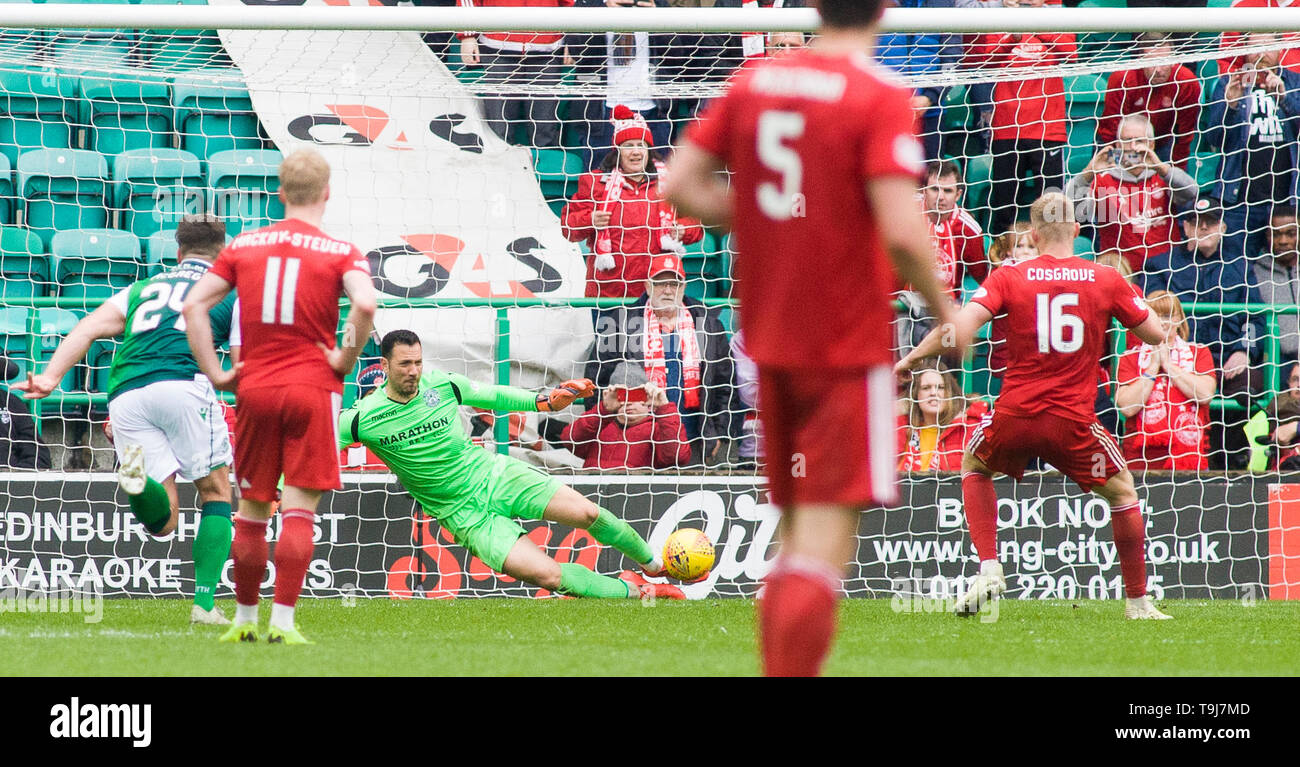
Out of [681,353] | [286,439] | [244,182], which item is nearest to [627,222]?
[681,353]

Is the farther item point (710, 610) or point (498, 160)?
point (498, 160)

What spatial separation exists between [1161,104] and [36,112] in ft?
26.8

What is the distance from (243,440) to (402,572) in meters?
3.64

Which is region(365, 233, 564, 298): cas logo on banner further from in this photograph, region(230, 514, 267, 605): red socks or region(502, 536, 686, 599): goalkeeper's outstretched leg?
region(230, 514, 267, 605): red socks

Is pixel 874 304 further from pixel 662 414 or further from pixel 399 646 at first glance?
pixel 662 414

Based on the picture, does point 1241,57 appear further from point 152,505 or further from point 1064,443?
point 152,505

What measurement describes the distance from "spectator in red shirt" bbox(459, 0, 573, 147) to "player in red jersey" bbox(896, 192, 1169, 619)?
372 cm

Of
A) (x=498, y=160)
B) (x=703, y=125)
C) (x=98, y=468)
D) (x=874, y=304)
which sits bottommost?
(x=98, y=468)

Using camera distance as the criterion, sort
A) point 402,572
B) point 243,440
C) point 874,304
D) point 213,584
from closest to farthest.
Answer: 1. point 874,304
2. point 243,440
3. point 213,584
4. point 402,572

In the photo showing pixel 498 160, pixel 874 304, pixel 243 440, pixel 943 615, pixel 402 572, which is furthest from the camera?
pixel 498 160

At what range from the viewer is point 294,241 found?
5070mm
